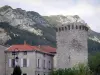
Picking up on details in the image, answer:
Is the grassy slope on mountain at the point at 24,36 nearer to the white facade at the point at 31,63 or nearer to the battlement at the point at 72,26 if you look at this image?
the battlement at the point at 72,26

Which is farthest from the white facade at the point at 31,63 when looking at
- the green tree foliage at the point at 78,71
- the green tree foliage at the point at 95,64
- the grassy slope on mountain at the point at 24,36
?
the grassy slope on mountain at the point at 24,36

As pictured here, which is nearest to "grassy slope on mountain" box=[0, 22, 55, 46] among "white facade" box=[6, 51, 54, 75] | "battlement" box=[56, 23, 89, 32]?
"battlement" box=[56, 23, 89, 32]

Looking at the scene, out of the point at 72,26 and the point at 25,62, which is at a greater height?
the point at 72,26

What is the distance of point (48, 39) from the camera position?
7190 inches

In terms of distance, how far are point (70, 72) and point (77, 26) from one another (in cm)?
1251

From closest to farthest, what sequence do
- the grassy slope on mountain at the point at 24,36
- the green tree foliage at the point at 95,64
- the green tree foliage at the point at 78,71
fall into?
1. the green tree foliage at the point at 78,71
2. the green tree foliage at the point at 95,64
3. the grassy slope on mountain at the point at 24,36

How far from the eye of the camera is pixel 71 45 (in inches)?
2436

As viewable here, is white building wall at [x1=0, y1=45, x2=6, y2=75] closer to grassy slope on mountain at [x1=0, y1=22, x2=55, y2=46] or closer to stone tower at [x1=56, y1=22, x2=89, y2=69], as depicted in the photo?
stone tower at [x1=56, y1=22, x2=89, y2=69]

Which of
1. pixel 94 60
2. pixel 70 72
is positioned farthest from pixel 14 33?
pixel 70 72

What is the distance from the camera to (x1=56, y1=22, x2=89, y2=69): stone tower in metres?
61.2

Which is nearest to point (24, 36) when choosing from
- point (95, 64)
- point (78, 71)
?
point (95, 64)

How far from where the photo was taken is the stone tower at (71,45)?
61219 mm

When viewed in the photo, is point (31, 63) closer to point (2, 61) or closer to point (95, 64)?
point (2, 61)

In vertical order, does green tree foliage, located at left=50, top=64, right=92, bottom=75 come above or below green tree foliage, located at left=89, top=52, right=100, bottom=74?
below
